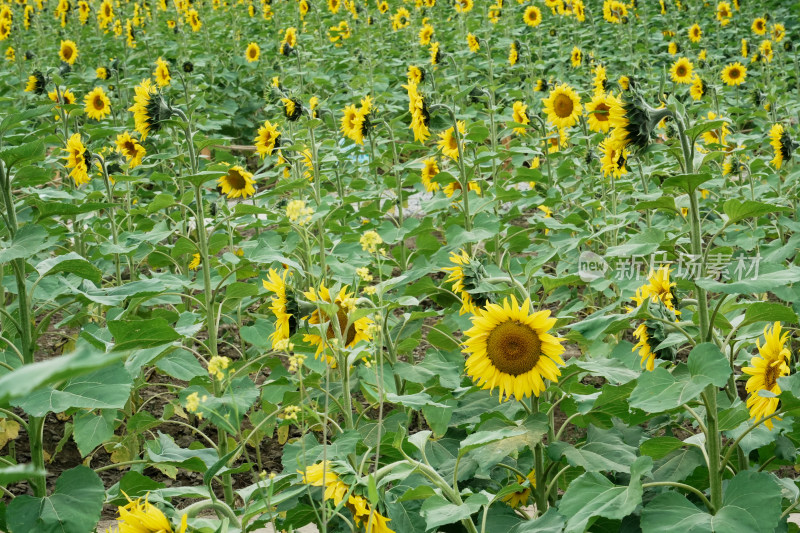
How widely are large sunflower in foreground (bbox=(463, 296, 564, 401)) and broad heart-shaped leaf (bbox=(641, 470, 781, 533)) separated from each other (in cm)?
46

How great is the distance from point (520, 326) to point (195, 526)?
3.31 ft

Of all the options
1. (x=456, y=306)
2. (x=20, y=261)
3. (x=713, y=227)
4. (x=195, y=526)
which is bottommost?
(x=713, y=227)

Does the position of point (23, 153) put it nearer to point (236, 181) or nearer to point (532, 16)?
point (236, 181)

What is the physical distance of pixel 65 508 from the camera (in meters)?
1.94

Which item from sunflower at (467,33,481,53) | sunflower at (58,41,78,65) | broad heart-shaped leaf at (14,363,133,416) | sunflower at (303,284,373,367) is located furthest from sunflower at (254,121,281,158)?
sunflower at (58,41,78,65)

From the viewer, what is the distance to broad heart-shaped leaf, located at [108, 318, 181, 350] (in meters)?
2.00

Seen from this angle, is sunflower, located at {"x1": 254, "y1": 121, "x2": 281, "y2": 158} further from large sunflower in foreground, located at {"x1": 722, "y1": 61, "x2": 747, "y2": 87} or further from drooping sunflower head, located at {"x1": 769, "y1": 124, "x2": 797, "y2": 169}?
large sunflower in foreground, located at {"x1": 722, "y1": 61, "x2": 747, "y2": 87}

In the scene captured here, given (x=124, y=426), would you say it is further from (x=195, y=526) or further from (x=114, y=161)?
(x=195, y=526)

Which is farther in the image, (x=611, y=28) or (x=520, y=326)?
(x=611, y=28)

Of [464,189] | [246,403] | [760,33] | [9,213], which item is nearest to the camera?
[9,213]

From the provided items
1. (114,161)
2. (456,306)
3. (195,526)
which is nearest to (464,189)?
(456,306)

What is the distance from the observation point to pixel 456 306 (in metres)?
3.08

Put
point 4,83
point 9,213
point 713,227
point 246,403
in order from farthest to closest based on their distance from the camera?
point 4,83 < point 713,227 < point 246,403 < point 9,213

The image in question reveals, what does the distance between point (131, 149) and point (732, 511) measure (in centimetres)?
365
